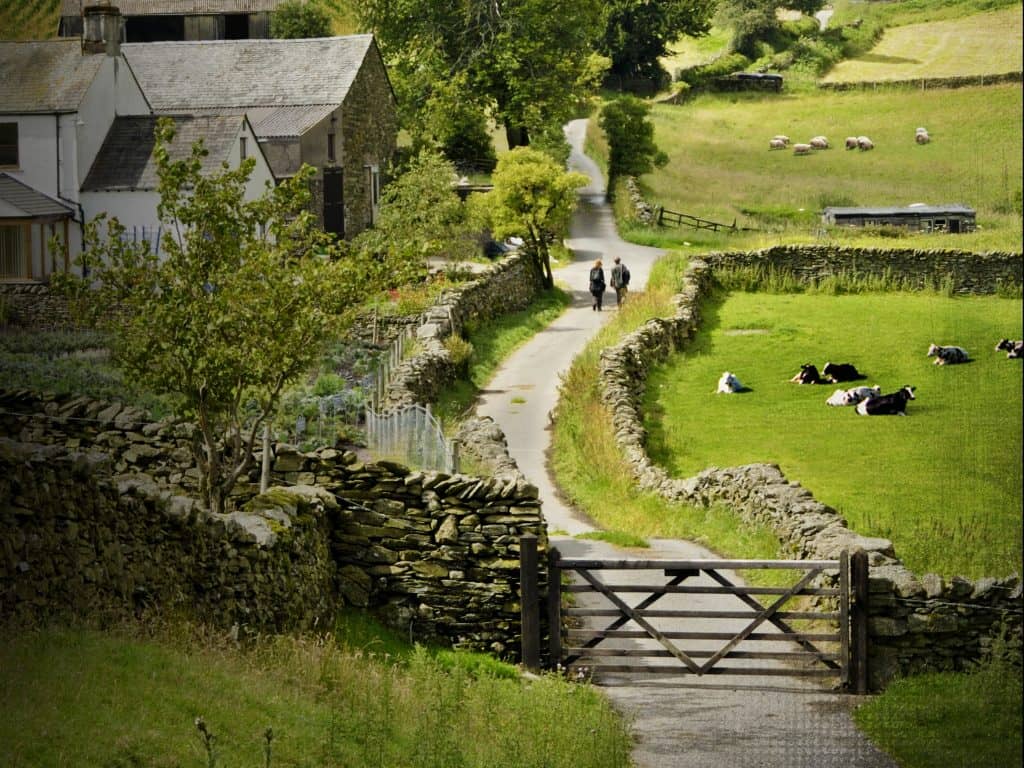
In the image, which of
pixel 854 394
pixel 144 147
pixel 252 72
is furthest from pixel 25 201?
pixel 854 394

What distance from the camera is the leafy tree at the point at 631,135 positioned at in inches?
350

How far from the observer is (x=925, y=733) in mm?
8500

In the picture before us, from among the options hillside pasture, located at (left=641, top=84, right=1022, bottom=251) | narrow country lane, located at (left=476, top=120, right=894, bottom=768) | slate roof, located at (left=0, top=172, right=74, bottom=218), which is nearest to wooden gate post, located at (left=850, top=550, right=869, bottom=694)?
narrow country lane, located at (left=476, top=120, right=894, bottom=768)

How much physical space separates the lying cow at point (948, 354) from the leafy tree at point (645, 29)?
2.02 metres

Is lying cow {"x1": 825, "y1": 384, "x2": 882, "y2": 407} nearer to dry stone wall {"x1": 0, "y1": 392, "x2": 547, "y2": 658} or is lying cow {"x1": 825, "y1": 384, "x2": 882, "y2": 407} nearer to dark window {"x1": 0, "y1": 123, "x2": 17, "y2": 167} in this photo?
dry stone wall {"x1": 0, "y1": 392, "x2": 547, "y2": 658}

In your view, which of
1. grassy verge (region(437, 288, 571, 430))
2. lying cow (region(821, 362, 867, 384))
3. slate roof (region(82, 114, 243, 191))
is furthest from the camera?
grassy verge (region(437, 288, 571, 430))

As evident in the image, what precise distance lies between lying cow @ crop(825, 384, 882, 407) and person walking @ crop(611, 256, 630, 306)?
1.69 meters

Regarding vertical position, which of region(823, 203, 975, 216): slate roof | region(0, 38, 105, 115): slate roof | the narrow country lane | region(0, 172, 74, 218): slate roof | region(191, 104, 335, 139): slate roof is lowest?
the narrow country lane

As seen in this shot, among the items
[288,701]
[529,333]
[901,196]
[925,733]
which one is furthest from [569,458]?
[288,701]

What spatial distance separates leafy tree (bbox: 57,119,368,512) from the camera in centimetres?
852

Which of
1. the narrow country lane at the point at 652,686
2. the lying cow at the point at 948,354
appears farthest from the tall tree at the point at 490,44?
the lying cow at the point at 948,354

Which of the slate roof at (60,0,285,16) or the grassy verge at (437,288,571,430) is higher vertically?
the slate roof at (60,0,285,16)

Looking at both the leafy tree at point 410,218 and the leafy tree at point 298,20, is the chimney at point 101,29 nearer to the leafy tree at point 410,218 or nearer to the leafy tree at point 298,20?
the leafy tree at point 298,20

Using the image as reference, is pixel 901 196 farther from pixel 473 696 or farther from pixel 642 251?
pixel 473 696
